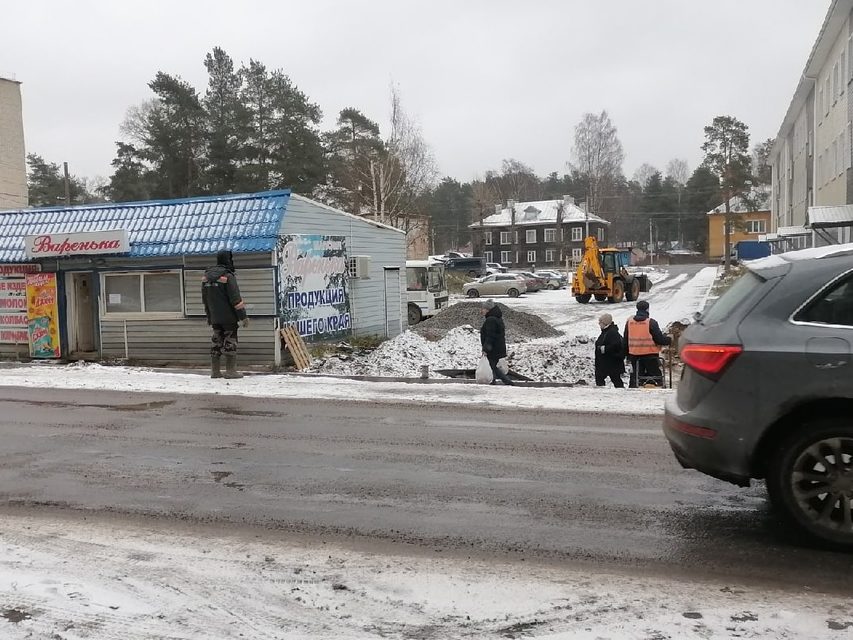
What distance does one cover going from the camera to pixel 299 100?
4972 centimetres

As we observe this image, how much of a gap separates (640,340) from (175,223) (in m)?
10.2

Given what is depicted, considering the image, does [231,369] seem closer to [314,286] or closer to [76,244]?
[314,286]

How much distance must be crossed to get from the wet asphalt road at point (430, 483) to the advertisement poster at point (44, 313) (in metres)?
8.17

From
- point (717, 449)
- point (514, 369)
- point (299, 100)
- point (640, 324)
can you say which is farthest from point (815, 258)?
point (299, 100)

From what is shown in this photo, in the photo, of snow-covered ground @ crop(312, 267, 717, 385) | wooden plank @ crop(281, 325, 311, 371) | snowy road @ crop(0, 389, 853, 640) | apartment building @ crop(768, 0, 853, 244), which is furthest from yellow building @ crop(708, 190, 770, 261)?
snowy road @ crop(0, 389, 853, 640)

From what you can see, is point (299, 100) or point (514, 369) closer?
point (514, 369)

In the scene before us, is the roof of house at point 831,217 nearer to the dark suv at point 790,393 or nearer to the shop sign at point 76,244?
the shop sign at point 76,244

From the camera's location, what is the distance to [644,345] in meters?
11.9

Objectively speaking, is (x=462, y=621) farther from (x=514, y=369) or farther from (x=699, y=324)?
(x=514, y=369)

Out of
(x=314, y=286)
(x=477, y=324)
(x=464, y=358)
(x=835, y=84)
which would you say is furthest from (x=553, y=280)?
(x=314, y=286)

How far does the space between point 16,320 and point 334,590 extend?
1657cm

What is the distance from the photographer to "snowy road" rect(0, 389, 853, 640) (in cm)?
376

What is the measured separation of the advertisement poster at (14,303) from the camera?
17.8 meters

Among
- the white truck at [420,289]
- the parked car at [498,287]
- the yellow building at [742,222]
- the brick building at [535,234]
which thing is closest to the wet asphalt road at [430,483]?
the white truck at [420,289]
